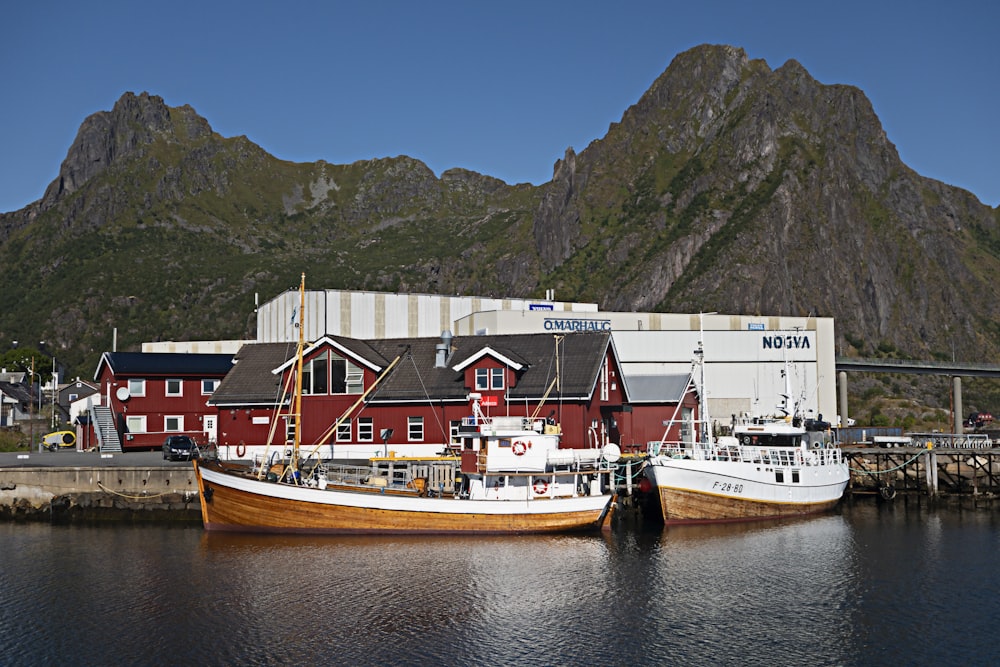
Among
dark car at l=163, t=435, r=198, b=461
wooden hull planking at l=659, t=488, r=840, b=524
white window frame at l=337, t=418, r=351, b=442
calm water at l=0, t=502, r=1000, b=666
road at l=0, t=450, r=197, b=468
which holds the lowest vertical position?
calm water at l=0, t=502, r=1000, b=666

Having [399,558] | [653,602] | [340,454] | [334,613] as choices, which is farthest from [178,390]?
[653,602]

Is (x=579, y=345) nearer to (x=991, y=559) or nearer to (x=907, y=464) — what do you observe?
(x=907, y=464)

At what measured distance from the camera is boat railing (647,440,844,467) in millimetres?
47469

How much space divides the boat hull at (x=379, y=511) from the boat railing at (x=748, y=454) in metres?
6.91

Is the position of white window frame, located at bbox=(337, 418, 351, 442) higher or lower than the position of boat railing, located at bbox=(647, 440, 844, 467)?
Result: higher

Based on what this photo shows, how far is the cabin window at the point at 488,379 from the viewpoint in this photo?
2137 inches

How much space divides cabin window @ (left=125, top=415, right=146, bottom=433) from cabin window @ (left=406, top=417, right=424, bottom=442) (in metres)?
20.9

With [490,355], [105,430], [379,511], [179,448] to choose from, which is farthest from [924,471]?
[105,430]

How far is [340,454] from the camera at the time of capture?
177ft

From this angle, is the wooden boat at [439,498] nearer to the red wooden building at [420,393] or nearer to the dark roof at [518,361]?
the red wooden building at [420,393]

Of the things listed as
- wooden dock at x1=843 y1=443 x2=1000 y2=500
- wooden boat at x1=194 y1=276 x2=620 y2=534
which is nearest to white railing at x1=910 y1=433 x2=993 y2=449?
wooden dock at x1=843 y1=443 x2=1000 y2=500

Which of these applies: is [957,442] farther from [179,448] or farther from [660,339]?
[179,448]

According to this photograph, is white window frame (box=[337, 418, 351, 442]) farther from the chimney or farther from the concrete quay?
the concrete quay

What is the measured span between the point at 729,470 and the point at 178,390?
38.9m
